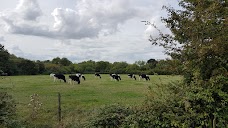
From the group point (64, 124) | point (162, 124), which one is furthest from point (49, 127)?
point (162, 124)

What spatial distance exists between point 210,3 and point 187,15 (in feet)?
2.35

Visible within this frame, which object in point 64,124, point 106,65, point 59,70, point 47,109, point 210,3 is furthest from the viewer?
point 106,65

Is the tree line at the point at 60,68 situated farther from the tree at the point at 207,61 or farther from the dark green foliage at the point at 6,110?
the tree at the point at 207,61

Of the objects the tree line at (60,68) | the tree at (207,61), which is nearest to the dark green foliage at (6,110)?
the tree at (207,61)

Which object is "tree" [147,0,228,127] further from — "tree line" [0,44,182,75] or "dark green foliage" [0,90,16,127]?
"tree line" [0,44,182,75]

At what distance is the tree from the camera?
8.60 metres

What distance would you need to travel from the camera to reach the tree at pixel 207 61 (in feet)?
28.2

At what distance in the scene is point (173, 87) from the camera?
9.36 m

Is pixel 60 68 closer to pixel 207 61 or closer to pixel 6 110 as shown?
pixel 6 110

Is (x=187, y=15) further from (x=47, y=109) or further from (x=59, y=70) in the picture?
(x=59, y=70)

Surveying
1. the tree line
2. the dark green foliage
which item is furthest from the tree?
the tree line

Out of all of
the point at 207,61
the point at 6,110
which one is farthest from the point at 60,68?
the point at 207,61

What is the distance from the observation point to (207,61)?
349 inches

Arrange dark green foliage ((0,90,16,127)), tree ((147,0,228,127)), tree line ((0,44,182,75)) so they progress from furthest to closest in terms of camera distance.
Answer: tree line ((0,44,182,75)), dark green foliage ((0,90,16,127)), tree ((147,0,228,127))
